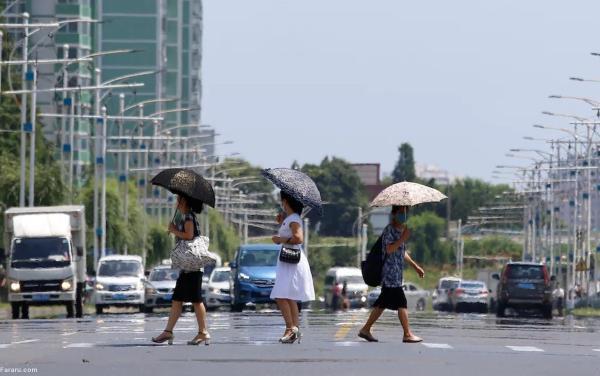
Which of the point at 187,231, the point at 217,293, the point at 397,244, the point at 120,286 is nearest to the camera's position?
the point at 187,231

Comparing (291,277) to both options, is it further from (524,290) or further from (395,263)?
(524,290)

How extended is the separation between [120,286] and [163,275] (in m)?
3.44

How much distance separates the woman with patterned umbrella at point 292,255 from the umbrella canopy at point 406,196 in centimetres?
115

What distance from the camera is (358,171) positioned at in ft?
570

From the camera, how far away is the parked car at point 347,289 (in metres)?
77.9

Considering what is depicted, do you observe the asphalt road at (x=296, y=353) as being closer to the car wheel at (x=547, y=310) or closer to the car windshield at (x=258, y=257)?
the car windshield at (x=258, y=257)

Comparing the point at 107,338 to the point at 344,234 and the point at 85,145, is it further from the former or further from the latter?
the point at 344,234

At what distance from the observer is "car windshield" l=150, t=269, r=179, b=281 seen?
6119 centimetres

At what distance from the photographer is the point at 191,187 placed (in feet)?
77.8

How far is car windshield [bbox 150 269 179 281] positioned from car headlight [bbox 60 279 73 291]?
11.6 m

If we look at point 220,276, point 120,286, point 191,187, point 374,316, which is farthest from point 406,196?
point 220,276

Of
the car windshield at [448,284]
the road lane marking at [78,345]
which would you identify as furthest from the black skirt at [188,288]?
the car windshield at [448,284]

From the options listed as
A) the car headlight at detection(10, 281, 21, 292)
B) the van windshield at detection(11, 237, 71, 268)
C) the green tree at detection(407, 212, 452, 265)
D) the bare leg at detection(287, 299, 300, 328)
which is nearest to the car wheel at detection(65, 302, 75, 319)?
the van windshield at detection(11, 237, 71, 268)

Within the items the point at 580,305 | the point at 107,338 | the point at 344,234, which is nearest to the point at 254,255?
the point at 107,338
